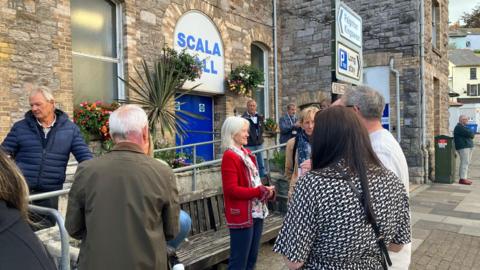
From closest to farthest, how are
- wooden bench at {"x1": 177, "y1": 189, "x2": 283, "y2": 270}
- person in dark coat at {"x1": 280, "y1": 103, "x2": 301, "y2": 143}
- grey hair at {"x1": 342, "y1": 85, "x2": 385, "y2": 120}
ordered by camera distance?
grey hair at {"x1": 342, "y1": 85, "x2": 385, "y2": 120} → wooden bench at {"x1": 177, "y1": 189, "x2": 283, "y2": 270} → person in dark coat at {"x1": 280, "y1": 103, "x2": 301, "y2": 143}

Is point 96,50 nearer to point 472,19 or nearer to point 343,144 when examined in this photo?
point 343,144

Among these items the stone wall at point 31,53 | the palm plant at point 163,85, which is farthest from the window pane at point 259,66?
the stone wall at point 31,53

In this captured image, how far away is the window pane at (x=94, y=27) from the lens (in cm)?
693

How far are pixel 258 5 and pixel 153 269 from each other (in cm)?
1030

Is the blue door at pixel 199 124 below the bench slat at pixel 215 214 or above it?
above

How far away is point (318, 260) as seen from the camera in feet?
5.91

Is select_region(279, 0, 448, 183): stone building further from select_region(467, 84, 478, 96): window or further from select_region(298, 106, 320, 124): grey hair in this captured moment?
select_region(467, 84, 478, 96): window

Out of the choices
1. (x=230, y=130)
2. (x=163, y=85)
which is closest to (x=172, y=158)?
(x=163, y=85)

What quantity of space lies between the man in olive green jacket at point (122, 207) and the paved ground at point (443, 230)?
2.74m

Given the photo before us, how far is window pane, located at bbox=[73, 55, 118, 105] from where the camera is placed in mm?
6902

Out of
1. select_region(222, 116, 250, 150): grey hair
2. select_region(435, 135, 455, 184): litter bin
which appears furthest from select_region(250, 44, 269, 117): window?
select_region(222, 116, 250, 150): grey hair

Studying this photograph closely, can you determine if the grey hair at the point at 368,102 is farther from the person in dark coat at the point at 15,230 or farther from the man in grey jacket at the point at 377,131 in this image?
the person in dark coat at the point at 15,230

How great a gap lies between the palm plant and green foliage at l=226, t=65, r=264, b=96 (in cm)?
164

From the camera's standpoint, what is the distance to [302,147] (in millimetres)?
3916
